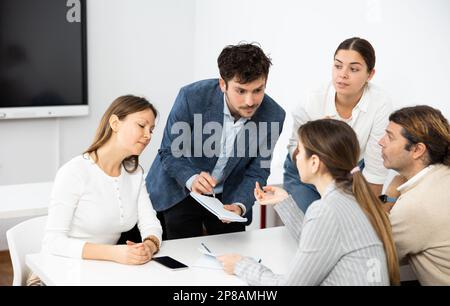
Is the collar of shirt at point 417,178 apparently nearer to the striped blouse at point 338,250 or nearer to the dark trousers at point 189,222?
the striped blouse at point 338,250

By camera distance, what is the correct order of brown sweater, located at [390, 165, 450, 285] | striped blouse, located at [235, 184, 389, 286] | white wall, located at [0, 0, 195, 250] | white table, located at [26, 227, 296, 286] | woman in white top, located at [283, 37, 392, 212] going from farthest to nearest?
1. white wall, located at [0, 0, 195, 250]
2. woman in white top, located at [283, 37, 392, 212]
3. brown sweater, located at [390, 165, 450, 285]
4. white table, located at [26, 227, 296, 286]
5. striped blouse, located at [235, 184, 389, 286]

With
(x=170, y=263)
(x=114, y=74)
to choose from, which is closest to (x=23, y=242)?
(x=170, y=263)

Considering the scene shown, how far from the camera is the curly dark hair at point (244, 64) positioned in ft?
8.14

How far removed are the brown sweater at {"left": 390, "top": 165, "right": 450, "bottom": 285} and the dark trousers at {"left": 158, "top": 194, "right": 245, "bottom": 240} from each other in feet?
2.91

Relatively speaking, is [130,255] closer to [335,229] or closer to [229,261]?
[229,261]

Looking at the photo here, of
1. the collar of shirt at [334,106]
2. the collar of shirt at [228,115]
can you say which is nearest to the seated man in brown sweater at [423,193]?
the collar of shirt at [334,106]

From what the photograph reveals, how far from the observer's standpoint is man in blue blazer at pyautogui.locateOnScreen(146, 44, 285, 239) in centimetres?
278

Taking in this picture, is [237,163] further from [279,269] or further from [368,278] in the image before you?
[368,278]

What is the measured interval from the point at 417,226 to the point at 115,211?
3.59 ft

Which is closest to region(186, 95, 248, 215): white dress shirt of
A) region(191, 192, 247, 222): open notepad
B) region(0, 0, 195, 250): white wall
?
region(191, 192, 247, 222): open notepad

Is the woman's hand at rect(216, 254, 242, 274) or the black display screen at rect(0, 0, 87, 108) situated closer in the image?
the woman's hand at rect(216, 254, 242, 274)

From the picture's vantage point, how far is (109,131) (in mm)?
2342

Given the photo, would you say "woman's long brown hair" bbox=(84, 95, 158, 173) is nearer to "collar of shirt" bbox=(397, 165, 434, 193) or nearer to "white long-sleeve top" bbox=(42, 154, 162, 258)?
"white long-sleeve top" bbox=(42, 154, 162, 258)
